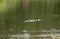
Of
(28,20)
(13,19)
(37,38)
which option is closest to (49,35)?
(37,38)

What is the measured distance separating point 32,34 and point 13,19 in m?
0.21

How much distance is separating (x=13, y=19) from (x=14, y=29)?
9 cm

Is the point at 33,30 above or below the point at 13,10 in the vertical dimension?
below

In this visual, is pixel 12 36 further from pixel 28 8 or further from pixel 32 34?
pixel 28 8

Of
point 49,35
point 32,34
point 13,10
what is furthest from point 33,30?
point 13,10

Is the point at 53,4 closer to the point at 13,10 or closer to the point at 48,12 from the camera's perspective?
the point at 48,12

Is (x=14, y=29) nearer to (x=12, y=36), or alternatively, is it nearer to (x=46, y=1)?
(x=12, y=36)

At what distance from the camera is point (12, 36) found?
0.88 meters

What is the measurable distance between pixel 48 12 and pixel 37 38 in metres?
0.24

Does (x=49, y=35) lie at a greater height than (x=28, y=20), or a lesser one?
lesser

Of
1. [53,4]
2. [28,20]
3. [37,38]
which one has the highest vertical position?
[53,4]

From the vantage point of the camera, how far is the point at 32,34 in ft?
2.89

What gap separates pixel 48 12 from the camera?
2.87 ft

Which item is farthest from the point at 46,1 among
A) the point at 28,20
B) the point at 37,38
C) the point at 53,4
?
the point at 37,38
